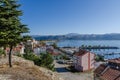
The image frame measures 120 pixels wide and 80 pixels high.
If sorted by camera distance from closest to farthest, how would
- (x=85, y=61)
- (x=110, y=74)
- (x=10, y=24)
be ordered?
(x=10, y=24) → (x=110, y=74) → (x=85, y=61)

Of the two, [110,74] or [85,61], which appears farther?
[85,61]

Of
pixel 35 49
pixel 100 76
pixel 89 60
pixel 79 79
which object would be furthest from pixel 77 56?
pixel 35 49

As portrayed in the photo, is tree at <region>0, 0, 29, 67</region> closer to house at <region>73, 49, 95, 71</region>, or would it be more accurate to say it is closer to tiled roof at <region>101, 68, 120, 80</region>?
tiled roof at <region>101, 68, 120, 80</region>

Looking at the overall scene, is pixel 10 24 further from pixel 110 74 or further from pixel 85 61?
pixel 85 61

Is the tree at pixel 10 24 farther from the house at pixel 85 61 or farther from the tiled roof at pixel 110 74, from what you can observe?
the house at pixel 85 61

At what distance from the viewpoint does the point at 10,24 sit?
21891mm

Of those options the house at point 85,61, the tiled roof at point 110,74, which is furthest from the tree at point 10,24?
the house at point 85,61

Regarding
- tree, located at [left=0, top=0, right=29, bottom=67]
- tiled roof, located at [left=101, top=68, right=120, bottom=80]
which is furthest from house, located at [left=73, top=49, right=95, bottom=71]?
tree, located at [left=0, top=0, right=29, bottom=67]

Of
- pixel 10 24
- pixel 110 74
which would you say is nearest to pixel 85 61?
pixel 110 74

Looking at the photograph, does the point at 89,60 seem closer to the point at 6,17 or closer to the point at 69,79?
the point at 69,79

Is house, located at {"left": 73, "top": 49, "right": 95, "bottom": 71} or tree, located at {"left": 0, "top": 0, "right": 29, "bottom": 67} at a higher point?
tree, located at {"left": 0, "top": 0, "right": 29, "bottom": 67}

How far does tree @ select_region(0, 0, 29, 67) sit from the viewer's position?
70.7 feet

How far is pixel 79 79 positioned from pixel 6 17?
3444cm

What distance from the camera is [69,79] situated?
171 ft
